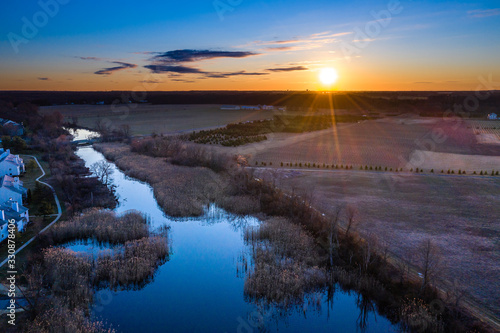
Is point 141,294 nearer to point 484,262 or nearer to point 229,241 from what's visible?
point 229,241

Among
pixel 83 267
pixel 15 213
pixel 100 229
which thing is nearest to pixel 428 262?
pixel 83 267

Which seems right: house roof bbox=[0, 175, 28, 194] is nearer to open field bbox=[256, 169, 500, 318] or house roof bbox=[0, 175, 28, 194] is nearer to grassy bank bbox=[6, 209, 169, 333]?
grassy bank bbox=[6, 209, 169, 333]

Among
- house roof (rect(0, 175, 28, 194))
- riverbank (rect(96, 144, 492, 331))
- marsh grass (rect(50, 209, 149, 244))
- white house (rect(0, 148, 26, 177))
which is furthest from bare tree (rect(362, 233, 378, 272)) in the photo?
white house (rect(0, 148, 26, 177))

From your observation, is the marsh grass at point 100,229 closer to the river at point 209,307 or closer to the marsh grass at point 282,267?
the river at point 209,307

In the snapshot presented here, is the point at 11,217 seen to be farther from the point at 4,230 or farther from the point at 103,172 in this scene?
the point at 103,172

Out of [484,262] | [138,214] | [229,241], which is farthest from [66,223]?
[484,262]
